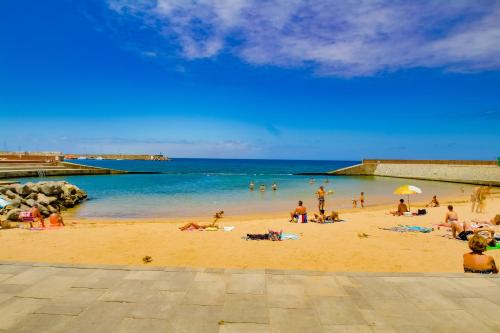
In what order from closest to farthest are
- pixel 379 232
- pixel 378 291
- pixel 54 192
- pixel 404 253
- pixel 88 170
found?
pixel 378 291 < pixel 404 253 < pixel 379 232 < pixel 54 192 < pixel 88 170

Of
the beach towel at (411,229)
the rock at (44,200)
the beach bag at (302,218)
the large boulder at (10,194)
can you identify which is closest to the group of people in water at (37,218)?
the rock at (44,200)

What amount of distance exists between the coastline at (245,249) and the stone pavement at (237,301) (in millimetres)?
2396

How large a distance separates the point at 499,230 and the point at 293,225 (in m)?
8.78

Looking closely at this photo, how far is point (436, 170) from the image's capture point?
5369cm

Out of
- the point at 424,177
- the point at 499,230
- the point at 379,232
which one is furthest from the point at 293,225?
the point at 424,177

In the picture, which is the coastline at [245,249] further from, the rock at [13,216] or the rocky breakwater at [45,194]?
the rocky breakwater at [45,194]

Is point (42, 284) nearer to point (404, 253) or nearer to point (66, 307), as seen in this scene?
point (66, 307)

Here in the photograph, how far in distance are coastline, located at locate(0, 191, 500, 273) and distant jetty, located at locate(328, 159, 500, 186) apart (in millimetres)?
40127

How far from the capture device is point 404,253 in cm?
1009

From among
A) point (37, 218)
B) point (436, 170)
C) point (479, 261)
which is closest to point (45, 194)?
point (37, 218)

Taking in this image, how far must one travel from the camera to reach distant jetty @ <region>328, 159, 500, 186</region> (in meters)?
44.4

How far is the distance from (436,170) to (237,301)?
58.2 m

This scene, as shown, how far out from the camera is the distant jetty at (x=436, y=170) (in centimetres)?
4435

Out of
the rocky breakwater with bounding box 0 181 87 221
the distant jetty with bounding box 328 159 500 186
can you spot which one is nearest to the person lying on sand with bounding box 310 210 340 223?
the rocky breakwater with bounding box 0 181 87 221
